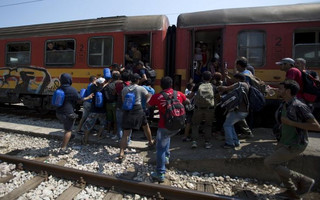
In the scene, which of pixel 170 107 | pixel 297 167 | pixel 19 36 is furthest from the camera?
pixel 19 36

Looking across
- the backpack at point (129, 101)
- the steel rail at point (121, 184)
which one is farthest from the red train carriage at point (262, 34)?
the steel rail at point (121, 184)

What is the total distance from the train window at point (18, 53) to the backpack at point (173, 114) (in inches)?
279

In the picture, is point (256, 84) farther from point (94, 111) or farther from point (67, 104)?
point (67, 104)

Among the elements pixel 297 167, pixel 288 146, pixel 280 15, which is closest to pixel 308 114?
pixel 288 146

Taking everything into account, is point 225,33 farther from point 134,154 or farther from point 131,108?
point 134,154

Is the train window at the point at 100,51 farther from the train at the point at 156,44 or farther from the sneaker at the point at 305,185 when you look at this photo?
the sneaker at the point at 305,185

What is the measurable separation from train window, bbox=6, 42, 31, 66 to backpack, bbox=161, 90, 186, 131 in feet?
23.2

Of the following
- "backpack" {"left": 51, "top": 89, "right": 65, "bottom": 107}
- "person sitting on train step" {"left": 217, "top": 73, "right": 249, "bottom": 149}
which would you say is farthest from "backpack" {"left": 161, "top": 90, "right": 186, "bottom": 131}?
"backpack" {"left": 51, "top": 89, "right": 65, "bottom": 107}

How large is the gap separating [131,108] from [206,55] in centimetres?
351

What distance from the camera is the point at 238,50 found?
20.0ft

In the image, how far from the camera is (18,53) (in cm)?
891

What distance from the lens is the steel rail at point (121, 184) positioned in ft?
11.1

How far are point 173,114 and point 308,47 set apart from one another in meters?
4.15

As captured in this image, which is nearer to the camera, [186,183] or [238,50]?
[186,183]
